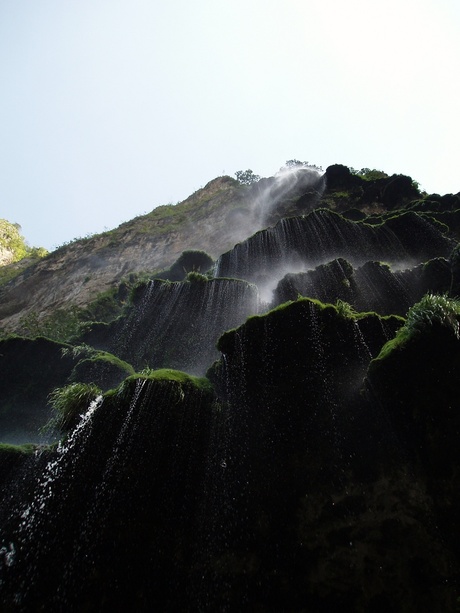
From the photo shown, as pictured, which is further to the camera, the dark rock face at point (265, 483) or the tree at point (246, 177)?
the tree at point (246, 177)

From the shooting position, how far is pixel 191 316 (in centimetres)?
1509

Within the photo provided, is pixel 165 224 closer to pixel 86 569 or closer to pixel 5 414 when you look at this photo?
pixel 5 414

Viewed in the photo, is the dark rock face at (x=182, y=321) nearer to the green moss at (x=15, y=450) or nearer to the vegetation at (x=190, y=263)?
the green moss at (x=15, y=450)

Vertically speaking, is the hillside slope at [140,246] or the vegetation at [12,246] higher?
the vegetation at [12,246]

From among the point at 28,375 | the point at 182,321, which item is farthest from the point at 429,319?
the point at 28,375

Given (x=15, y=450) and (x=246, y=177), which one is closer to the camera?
(x=15, y=450)

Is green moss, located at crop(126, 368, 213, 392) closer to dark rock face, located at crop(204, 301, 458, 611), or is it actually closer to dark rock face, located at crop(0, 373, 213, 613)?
dark rock face, located at crop(0, 373, 213, 613)

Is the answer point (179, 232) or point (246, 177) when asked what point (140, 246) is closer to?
point (179, 232)

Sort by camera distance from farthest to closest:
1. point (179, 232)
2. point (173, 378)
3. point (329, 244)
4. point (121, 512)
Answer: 1. point (179, 232)
2. point (329, 244)
3. point (173, 378)
4. point (121, 512)

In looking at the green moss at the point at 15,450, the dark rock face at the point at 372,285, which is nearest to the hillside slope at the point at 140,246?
the dark rock face at the point at 372,285

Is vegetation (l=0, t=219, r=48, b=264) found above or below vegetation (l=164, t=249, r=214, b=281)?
above

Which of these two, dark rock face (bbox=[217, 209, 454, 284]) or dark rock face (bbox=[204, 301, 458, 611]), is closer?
dark rock face (bbox=[204, 301, 458, 611])

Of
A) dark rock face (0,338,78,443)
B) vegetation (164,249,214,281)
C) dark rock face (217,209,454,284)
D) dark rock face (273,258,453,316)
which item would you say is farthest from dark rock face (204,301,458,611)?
vegetation (164,249,214,281)

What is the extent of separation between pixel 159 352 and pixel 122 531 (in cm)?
875
